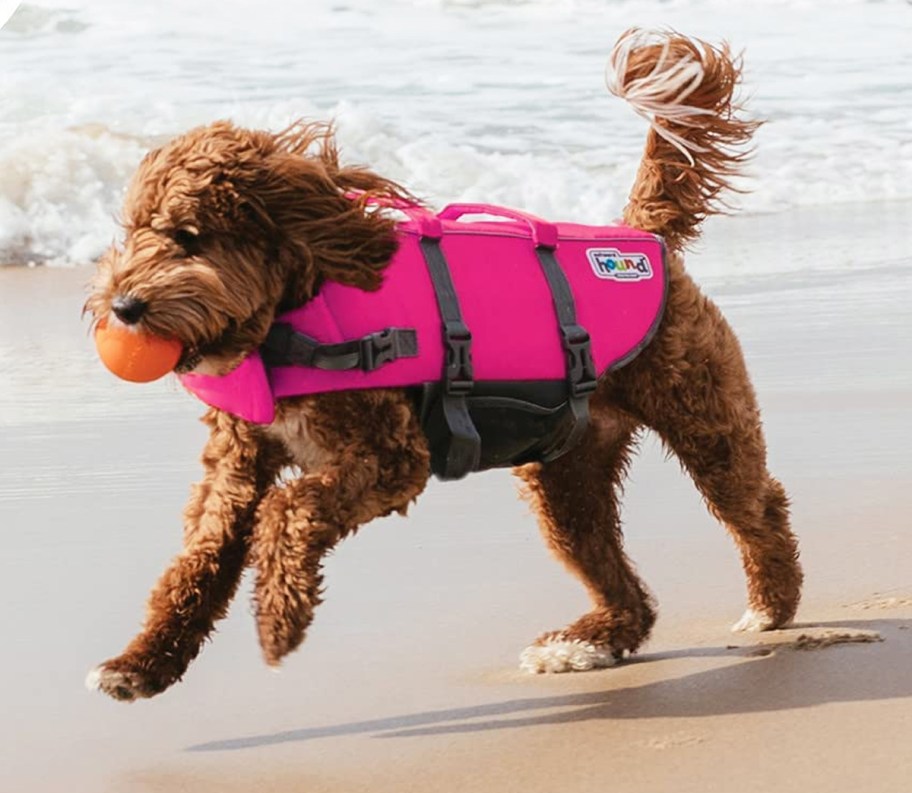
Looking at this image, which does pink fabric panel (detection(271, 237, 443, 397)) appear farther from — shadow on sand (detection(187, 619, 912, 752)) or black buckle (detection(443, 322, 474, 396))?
shadow on sand (detection(187, 619, 912, 752))

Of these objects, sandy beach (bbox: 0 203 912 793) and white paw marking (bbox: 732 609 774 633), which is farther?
white paw marking (bbox: 732 609 774 633)

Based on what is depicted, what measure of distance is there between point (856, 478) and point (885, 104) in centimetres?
1174

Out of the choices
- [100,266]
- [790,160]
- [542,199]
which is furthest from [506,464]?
[790,160]

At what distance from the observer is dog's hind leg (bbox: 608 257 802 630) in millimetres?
4359

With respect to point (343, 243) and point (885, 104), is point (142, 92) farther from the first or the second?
point (343, 243)

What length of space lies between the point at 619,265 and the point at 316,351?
0.97 m

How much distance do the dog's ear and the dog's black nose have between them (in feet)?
1.14

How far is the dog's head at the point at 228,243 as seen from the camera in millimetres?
3475

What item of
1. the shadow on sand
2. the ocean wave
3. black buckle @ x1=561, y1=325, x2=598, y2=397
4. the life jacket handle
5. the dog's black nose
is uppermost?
the dog's black nose

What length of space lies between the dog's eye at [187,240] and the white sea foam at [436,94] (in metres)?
7.62

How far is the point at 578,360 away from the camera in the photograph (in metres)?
4.21

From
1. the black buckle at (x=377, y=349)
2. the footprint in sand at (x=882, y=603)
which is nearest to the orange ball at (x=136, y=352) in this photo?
the black buckle at (x=377, y=349)

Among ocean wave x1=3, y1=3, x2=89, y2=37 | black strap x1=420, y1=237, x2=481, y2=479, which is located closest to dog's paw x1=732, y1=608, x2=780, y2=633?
black strap x1=420, y1=237, x2=481, y2=479

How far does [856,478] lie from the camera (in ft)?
19.1
